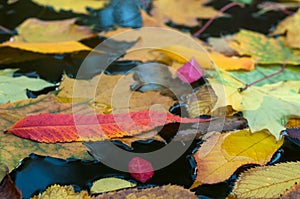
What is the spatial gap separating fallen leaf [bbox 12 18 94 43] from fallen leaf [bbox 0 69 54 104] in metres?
0.19

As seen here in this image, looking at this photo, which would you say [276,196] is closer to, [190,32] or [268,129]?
[268,129]

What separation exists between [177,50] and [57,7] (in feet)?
1.49

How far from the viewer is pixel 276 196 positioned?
58cm

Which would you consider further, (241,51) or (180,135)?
(241,51)

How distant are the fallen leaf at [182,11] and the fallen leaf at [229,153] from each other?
21.2 inches

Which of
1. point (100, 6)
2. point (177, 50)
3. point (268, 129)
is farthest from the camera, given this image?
point (100, 6)

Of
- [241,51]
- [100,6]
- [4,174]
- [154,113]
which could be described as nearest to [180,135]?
[154,113]

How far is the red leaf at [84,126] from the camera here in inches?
25.9

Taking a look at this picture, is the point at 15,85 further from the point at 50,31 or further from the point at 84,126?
the point at 50,31

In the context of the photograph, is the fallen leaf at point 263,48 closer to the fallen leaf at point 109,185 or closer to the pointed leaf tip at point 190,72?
the pointed leaf tip at point 190,72

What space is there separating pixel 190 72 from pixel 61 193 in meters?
0.40

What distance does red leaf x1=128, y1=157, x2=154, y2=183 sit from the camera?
63 cm

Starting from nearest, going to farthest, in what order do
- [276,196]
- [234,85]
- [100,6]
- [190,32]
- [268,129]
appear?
[276,196] < [268,129] < [234,85] < [190,32] < [100,6]

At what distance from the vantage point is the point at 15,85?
2.55 ft
